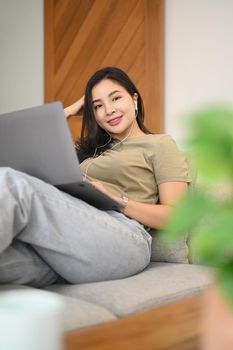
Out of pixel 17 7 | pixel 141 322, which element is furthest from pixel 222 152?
pixel 17 7

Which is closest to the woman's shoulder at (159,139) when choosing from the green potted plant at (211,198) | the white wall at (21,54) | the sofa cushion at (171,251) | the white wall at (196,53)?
the sofa cushion at (171,251)

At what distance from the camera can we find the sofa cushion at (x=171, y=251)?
1464mm

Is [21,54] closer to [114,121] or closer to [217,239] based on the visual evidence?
[114,121]

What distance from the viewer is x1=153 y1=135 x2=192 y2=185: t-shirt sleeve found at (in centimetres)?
152

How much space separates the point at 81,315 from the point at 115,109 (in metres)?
1.00

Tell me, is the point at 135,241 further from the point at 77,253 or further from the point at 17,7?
the point at 17,7

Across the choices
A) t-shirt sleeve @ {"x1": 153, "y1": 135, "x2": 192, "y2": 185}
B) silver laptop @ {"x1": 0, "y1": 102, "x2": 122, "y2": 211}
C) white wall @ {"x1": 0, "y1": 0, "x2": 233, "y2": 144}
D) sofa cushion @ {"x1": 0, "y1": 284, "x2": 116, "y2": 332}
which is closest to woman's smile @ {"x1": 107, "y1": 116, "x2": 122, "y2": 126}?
t-shirt sleeve @ {"x1": 153, "y1": 135, "x2": 192, "y2": 185}

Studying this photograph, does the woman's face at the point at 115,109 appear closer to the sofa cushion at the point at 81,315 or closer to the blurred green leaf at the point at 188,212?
the sofa cushion at the point at 81,315

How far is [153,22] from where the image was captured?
2490 mm

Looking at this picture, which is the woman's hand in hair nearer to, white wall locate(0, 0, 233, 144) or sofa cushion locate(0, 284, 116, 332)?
white wall locate(0, 0, 233, 144)

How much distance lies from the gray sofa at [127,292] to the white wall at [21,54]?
195 centimetres

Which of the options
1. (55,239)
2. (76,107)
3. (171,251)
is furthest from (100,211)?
(76,107)

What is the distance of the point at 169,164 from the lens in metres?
1.54

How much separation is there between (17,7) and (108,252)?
2324mm
